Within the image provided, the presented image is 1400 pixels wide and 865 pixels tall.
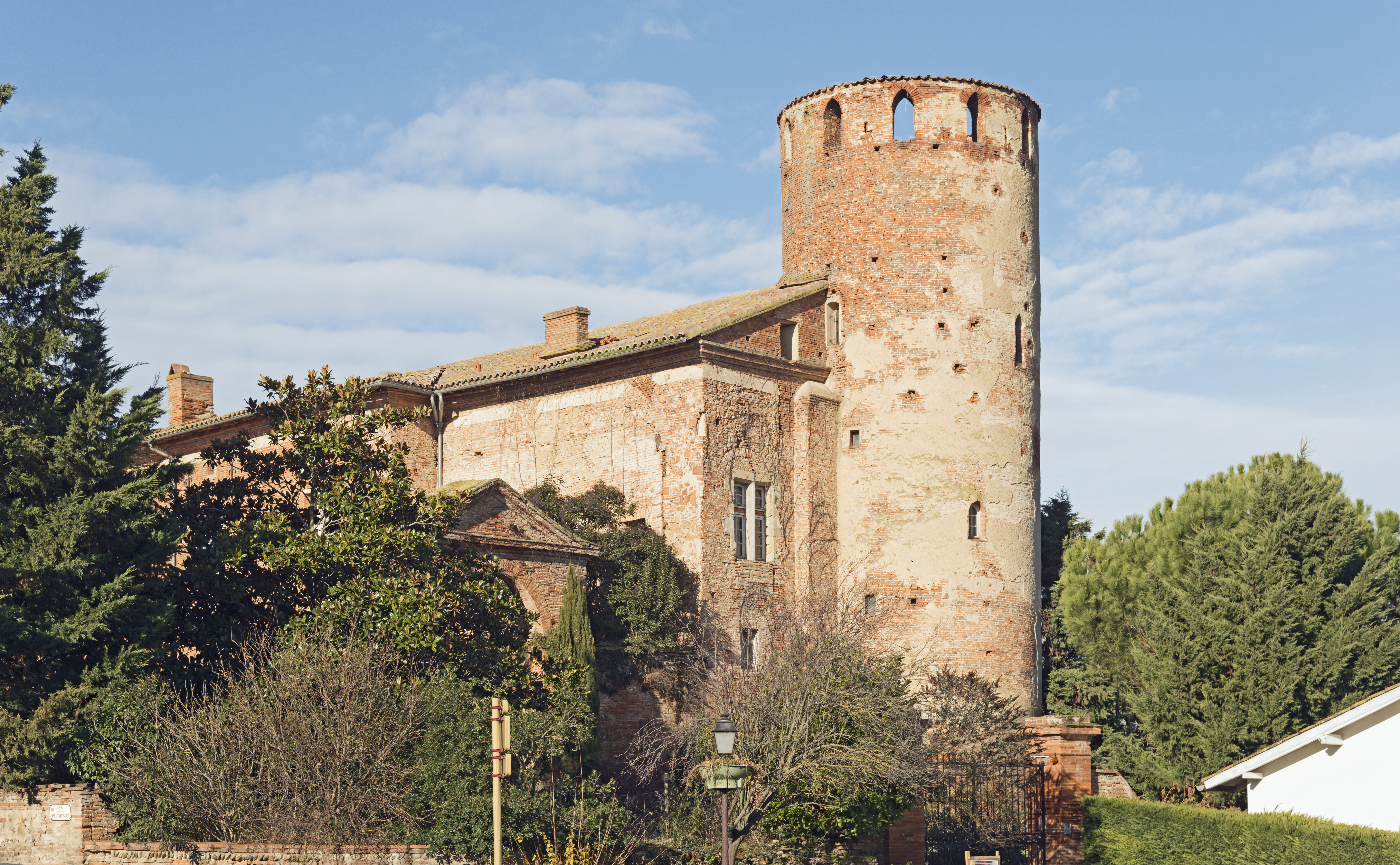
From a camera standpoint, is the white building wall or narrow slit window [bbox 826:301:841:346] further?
narrow slit window [bbox 826:301:841:346]

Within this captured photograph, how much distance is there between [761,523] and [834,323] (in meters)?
4.77

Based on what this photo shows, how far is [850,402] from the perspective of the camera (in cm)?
3189

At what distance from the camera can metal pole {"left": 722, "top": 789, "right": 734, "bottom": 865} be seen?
18.0 meters

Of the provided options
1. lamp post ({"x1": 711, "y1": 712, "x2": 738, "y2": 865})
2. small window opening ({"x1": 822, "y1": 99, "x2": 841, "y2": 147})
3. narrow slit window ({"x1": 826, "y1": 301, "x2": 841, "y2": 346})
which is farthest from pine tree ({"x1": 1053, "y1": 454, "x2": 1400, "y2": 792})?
lamp post ({"x1": 711, "y1": 712, "x2": 738, "y2": 865})

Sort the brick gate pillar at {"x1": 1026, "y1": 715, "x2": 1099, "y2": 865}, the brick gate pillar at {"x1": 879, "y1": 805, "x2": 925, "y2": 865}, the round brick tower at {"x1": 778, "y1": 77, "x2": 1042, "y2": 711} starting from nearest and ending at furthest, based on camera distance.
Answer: the brick gate pillar at {"x1": 879, "y1": 805, "x2": 925, "y2": 865} < the brick gate pillar at {"x1": 1026, "y1": 715, "x2": 1099, "y2": 865} < the round brick tower at {"x1": 778, "y1": 77, "x2": 1042, "y2": 711}

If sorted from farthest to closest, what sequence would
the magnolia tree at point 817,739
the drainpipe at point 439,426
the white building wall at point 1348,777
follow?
the drainpipe at point 439,426, the magnolia tree at point 817,739, the white building wall at point 1348,777

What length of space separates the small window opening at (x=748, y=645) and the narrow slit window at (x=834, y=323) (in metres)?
6.40

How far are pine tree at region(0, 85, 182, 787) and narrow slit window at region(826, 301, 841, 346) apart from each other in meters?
14.7

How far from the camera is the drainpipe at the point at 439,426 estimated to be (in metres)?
33.5

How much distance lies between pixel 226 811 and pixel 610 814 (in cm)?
506

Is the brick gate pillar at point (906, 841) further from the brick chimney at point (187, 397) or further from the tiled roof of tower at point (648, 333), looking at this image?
the brick chimney at point (187, 397)

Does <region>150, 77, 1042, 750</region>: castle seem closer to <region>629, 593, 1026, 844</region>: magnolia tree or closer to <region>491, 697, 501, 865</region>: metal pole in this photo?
<region>629, 593, 1026, 844</region>: magnolia tree

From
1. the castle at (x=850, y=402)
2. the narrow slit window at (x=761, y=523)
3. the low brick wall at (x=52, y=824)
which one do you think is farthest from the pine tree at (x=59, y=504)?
the narrow slit window at (x=761, y=523)

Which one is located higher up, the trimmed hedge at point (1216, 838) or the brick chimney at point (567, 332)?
the brick chimney at point (567, 332)
